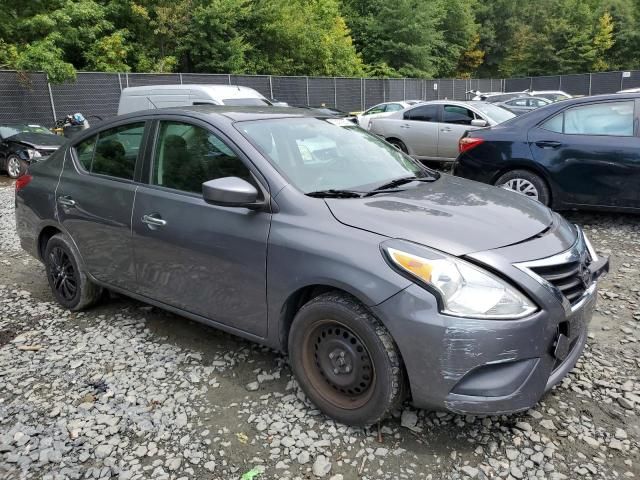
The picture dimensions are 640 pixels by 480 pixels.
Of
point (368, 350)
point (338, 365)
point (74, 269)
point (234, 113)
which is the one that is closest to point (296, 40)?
point (74, 269)

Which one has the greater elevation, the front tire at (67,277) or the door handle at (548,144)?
the door handle at (548,144)

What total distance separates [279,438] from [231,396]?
50 centimetres

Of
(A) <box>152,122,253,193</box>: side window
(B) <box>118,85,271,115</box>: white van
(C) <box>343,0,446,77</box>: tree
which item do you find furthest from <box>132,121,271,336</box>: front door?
(C) <box>343,0,446,77</box>: tree

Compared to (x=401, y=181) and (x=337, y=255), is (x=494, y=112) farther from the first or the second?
(x=337, y=255)

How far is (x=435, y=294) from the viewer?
7.86 feet

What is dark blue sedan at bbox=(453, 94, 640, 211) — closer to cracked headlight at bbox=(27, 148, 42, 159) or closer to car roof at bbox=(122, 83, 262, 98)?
car roof at bbox=(122, 83, 262, 98)

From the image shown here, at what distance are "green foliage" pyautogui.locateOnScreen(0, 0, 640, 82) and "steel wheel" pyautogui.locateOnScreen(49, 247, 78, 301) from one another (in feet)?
45.0

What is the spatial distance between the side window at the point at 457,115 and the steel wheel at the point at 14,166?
9595 mm

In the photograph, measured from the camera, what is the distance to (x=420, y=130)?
11477 mm

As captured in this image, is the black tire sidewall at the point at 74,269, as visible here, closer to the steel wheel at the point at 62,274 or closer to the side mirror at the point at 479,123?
the steel wheel at the point at 62,274

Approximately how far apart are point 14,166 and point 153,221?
11.0 metres

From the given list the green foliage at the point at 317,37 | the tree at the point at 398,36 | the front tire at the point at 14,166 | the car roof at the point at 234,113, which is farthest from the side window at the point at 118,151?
the tree at the point at 398,36

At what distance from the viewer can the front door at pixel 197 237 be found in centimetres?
306

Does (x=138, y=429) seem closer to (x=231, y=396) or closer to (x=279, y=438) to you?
(x=231, y=396)
